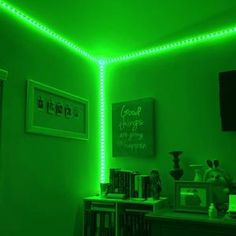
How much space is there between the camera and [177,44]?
291 centimetres

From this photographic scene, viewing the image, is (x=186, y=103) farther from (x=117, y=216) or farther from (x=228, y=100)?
(x=117, y=216)

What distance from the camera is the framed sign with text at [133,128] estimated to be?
2938 millimetres

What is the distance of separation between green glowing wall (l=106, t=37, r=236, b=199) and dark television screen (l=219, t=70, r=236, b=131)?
5.3 inches

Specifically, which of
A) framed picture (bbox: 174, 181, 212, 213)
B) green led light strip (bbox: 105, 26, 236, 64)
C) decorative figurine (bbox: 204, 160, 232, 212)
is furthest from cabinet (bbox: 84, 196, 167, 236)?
green led light strip (bbox: 105, 26, 236, 64)

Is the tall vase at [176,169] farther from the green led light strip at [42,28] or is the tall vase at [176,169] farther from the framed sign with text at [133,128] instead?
the green led light strip at [42,28]

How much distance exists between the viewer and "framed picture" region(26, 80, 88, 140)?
2.40m

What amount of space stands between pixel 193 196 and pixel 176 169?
13.6 inches

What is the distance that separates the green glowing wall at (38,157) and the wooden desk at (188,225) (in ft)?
2.91

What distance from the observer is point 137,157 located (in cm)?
301

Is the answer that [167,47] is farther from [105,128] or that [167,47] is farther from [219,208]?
[219,208]

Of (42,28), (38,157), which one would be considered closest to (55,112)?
(38,157)

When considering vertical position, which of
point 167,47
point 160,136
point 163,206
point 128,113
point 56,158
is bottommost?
point 163,206

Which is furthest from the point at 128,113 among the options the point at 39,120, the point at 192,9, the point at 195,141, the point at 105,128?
the point at 192,9

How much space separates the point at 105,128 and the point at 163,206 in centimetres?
112
